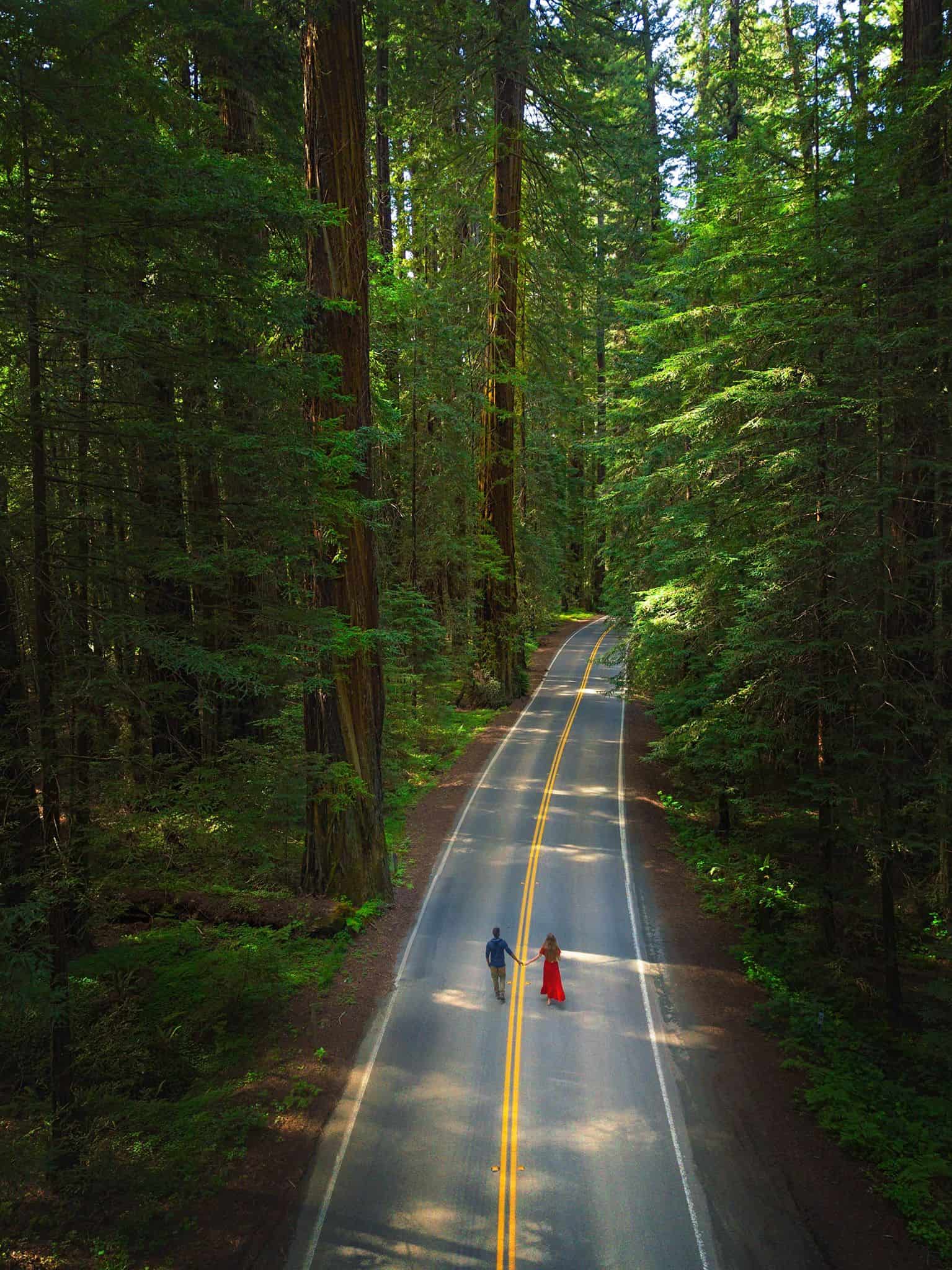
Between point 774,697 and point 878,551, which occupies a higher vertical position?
point 878,551

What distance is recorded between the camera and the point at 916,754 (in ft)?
36.8

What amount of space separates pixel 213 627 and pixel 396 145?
2529cm

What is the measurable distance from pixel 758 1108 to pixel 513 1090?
3118mm

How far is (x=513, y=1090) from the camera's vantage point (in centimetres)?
962

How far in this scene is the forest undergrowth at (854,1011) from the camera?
8492 mm

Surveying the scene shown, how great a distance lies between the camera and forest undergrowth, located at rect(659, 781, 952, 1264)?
849 centimetres

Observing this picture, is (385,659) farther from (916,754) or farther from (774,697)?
(916,754)

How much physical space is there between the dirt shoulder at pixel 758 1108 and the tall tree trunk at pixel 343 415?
6040 mm

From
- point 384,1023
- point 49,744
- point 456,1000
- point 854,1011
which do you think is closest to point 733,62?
point 854,1011

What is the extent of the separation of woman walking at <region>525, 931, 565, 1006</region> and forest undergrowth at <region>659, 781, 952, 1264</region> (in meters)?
3.02

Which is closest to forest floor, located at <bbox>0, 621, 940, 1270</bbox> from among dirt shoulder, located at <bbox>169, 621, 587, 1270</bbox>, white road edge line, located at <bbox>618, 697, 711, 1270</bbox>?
dirt shoulder, located at <bbox>169, 621, 587, 1270</bbox>

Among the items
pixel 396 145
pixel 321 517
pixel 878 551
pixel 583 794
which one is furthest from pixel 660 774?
pixel 396 145

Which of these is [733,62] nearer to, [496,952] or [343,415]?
[343,415]

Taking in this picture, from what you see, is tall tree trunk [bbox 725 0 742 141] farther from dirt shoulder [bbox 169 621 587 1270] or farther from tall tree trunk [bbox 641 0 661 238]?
dirt shoulder [bbox 169 621 587 1270]
